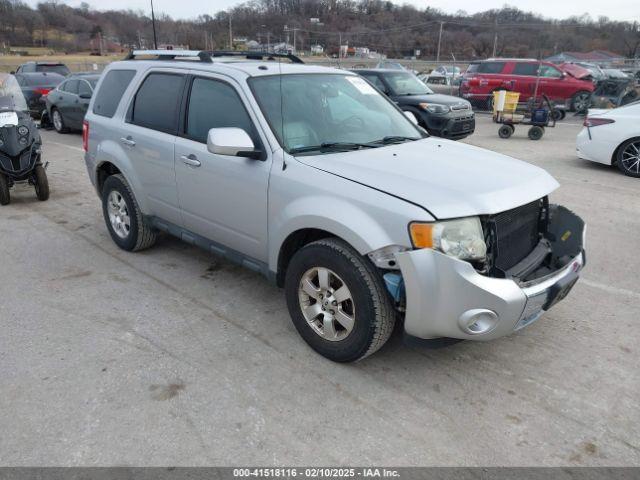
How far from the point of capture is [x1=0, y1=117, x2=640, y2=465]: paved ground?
8.51 ft

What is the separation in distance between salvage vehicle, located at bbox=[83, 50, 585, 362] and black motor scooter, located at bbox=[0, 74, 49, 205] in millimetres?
2773

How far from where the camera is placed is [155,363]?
3.28 m

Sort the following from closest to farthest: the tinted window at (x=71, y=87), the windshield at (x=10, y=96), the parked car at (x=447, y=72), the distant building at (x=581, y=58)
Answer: the windshield at (x=10, y=96) → the tinted window at (x=71, y=87) → the parked car at (x=447, y=72) → the distant building at (x=581, y=58)

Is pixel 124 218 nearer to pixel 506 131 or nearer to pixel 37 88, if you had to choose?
pixel 506 131

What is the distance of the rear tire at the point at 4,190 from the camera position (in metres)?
6.93

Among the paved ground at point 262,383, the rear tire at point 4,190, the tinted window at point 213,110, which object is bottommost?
the paved ground at point 262,383

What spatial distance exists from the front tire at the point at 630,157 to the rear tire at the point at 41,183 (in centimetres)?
928

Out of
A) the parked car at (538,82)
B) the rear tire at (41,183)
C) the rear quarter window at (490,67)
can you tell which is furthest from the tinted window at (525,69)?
the rear tire at (41,183)

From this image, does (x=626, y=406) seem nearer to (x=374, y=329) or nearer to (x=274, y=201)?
(x=374, y=329)

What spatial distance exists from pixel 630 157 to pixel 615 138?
41 cm

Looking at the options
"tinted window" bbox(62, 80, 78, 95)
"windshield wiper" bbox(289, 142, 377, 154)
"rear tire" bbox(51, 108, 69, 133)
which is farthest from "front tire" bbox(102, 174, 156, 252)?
"rear tire" bbox(51, 108, 69, 133)

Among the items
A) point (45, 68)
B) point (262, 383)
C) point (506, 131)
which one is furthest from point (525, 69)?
point (262, 383)

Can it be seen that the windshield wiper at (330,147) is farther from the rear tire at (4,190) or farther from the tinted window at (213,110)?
the rear tire at (4,190)

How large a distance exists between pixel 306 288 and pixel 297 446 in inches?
40.1
